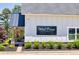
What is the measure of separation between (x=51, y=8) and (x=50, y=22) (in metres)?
Result: 2.46

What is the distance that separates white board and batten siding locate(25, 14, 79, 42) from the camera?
109 feet

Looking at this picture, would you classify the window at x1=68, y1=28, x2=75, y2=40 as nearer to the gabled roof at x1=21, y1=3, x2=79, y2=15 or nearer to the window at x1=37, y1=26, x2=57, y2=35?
the window at x1=37, y1=26, x2=57, y2=35

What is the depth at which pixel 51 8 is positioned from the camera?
116 feet

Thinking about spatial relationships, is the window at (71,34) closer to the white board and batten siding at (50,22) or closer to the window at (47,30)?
the white board and batten siding at (50,22)

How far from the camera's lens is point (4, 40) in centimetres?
3080

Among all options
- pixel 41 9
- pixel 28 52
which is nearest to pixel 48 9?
pixel 41 9

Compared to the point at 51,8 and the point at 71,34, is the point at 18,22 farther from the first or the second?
the point at 71,34

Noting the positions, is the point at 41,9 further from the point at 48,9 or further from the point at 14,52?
the point at 14,52

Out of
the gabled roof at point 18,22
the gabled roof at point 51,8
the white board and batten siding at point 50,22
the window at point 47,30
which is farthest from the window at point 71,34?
the gabled roof at point 18,22

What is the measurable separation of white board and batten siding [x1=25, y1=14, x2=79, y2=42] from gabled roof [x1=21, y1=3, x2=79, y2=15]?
0.64 metres

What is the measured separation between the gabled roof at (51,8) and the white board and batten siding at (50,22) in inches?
25.1

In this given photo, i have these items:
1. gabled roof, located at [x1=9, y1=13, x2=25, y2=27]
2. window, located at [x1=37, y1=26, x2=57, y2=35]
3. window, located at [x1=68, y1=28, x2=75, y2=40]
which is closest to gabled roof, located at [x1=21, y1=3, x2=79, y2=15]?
gabled roof, located at [x1=9, y1=13, x2=25, y2=27]

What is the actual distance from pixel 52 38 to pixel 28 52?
8.92 metres

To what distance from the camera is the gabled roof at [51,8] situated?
34062 mm
